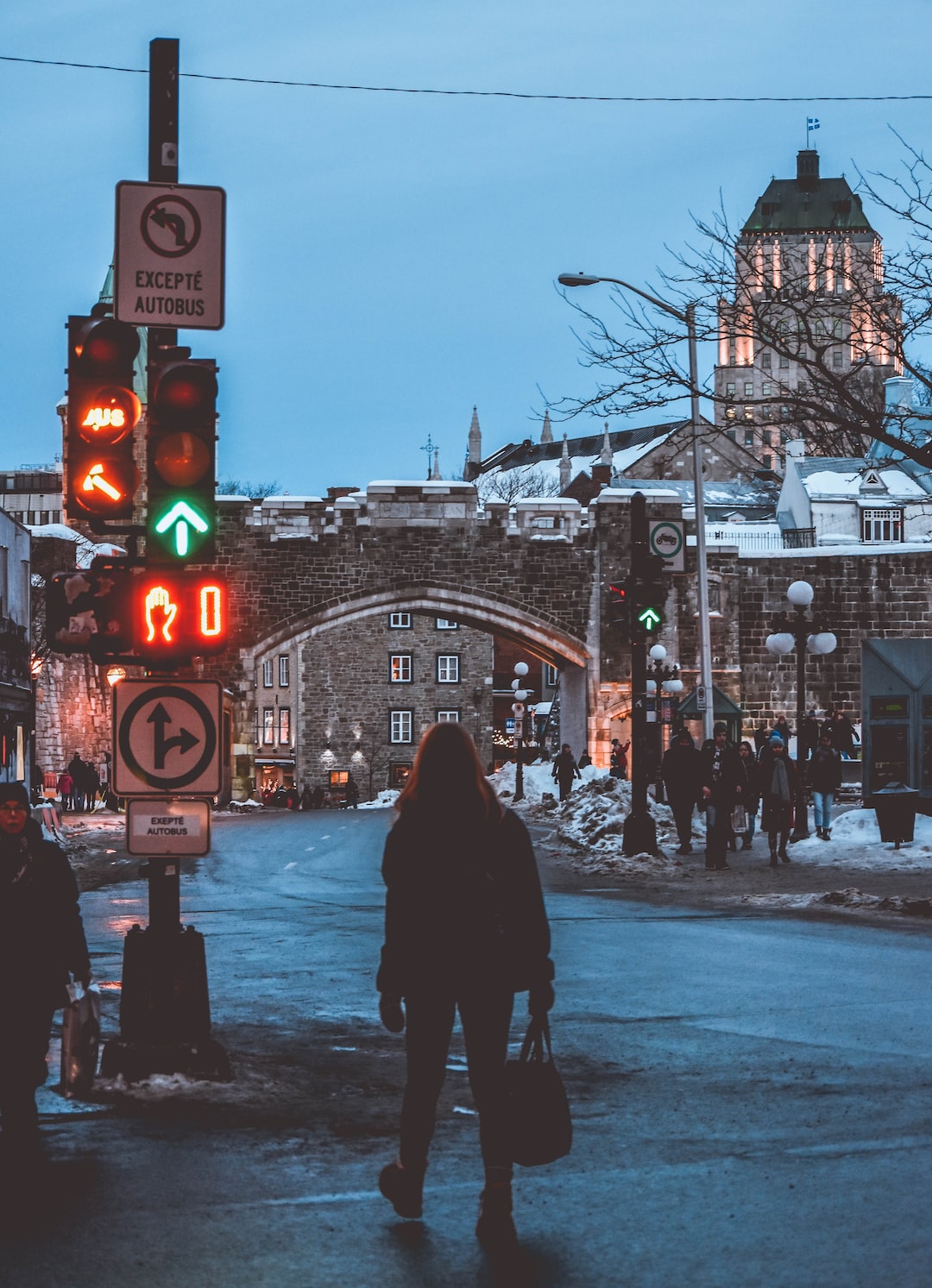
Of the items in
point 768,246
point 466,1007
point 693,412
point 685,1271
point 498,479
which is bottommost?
point 685,1271

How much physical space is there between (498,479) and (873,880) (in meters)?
108

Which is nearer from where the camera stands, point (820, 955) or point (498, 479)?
point (820, 955)

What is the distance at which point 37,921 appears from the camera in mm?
6805

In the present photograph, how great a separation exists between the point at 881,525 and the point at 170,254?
223 feet

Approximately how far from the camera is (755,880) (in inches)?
810

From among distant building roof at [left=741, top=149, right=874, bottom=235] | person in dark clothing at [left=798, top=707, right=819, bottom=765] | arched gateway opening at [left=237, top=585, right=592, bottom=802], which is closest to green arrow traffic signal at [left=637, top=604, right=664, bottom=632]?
person in dark clothing at [left=798, top=707, right=819, bottom=765]

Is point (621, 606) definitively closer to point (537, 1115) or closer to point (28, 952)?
point (28, 952)

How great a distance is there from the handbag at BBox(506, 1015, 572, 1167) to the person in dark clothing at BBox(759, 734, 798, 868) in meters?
16.9

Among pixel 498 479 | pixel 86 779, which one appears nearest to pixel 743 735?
pixel 86 779

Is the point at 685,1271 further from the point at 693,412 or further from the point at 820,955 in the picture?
the point at 693,412

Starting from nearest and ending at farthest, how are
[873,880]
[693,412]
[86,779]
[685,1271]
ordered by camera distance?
[685,1271]
[873,880]
[693,412]
[86,779]

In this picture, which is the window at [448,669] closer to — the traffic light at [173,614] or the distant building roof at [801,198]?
the traffic light at [173,614]

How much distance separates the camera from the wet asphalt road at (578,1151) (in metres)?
5.28

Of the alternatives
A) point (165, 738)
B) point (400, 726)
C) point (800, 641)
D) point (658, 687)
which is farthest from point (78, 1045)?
point (400, 726)
